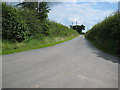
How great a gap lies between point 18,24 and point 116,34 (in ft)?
32.6

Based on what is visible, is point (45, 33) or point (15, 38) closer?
point (15, 38)

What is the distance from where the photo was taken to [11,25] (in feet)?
31.2

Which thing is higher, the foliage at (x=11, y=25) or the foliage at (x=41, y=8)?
the foliage at (x=41, y=8)

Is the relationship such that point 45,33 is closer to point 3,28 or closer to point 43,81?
point 3,28

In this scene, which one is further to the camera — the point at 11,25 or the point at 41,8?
the point at 41,8

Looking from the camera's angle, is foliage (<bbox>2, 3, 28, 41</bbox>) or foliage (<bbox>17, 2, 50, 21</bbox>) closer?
foliage (<bbox>2, 3, 28, 41</bbox>)

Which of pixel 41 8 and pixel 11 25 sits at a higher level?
pixel 41 8

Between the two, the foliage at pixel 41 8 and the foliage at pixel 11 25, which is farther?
the foliage at pixel 41 8

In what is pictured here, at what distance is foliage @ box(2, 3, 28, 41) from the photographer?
934 centimetres

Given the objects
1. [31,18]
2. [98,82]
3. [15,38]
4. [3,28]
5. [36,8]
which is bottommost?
[98,82]

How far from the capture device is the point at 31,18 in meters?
13.0

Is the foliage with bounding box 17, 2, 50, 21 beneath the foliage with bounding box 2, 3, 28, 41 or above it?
above

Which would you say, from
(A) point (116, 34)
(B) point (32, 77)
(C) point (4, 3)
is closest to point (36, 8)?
(C) point (4, 3)

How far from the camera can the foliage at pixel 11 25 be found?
9.34 meters
